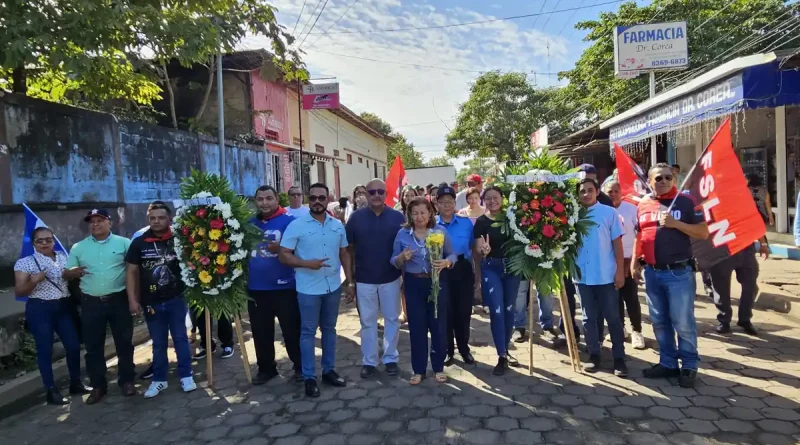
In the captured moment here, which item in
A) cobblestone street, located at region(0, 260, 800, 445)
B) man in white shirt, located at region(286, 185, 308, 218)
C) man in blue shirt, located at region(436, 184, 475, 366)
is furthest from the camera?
man in white shirt, located at region(286, 185, 308, 218)

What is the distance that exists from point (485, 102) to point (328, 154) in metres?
18.2

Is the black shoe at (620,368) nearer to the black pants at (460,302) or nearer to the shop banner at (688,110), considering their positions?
the black pants at (460,302)

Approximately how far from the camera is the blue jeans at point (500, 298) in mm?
5016

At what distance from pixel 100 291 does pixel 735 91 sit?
398 inches

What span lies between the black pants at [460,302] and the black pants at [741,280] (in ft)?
9.75

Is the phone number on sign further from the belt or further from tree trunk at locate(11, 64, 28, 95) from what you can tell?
tree trunk at locate(11, 64, 28, 95)

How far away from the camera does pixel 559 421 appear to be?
387cm

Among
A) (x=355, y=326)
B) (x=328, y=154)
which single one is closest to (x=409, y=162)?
(x=328, y=154)

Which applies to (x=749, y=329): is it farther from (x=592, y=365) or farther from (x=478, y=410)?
(x=478, y=410)

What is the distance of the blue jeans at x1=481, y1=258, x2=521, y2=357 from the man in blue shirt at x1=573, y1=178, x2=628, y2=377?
2.20 ft

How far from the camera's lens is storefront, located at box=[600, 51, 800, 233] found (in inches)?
339

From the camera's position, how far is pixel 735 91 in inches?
356

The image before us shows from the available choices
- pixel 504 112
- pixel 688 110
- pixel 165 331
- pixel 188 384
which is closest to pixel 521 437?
pixel 188 384

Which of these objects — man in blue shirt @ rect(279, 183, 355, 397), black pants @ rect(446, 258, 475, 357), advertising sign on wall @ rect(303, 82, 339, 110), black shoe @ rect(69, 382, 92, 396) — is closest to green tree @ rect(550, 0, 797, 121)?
advertising sign on wall @ rect(303, 82, 339, 110)
